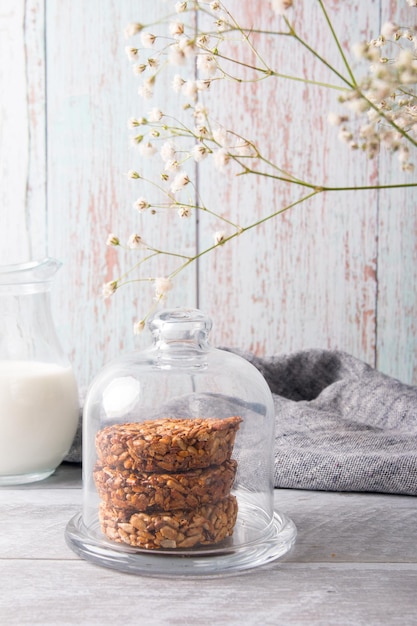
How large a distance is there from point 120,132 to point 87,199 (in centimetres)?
15

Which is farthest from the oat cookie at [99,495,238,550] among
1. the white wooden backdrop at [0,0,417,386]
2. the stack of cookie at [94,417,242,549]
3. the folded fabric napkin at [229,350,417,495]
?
the white wooden backdrop at [0,0,417,386]

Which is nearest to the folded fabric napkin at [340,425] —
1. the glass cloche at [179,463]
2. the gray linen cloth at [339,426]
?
the gray linen cloth at [339,426]

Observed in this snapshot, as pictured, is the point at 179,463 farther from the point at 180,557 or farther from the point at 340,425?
the point at 340,425

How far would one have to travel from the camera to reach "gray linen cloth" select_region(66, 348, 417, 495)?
0.97 metres

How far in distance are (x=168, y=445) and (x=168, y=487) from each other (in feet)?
0.12

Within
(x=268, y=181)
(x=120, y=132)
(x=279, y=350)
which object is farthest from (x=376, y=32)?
(x=279, y=350)

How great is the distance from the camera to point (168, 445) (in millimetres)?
711

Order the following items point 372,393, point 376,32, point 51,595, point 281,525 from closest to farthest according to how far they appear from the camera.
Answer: point 51,595 → point 281,525 → point 372,393 → point 376,32

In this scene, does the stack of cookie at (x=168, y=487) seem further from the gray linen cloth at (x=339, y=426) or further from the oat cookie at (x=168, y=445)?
the gray linen cloth at (x=339, y=426)

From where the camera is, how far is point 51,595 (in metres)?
0.65

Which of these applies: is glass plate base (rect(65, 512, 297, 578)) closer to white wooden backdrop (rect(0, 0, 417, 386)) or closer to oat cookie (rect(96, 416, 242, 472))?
oat cookie (rect(96, 416, 242, 472))

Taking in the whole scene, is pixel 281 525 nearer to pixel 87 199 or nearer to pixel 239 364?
pixel 239 364

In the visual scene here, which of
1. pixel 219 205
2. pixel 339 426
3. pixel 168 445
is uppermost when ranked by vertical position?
pixel 219 205

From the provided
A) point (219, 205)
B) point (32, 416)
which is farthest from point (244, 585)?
point (219, 205)
